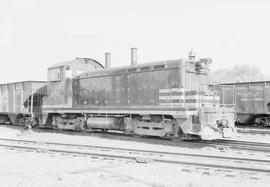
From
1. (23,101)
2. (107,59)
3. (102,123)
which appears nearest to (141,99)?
(102,123)

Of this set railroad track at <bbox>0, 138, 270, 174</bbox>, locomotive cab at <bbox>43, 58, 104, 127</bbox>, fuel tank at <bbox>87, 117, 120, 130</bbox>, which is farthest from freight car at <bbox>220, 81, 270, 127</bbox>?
railroad track at <bbox>0, 138, 270, 174</bbox>

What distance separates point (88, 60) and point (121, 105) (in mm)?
4832

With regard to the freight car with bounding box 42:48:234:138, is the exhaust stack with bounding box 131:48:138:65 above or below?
above

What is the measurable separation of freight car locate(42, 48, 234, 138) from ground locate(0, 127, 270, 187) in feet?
15.0

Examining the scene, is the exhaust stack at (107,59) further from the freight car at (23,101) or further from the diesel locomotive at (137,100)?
the freight car at (23,101)

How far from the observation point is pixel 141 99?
1489cm

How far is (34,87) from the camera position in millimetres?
21562

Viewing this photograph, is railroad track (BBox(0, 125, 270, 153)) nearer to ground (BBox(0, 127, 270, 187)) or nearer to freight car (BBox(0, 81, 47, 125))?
ground (BBox(0, 127, 270, 187))

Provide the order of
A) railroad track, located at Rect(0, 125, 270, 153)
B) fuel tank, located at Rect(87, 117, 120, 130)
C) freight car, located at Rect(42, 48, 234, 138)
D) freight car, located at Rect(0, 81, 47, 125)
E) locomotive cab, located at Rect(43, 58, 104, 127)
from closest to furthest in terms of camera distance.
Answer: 1. railroad track, located at Rect(0, 125, 270, 153)
2. freight car, located at Rect(42, 48, 234, 138)
3. fuel tank, located at Rect(87, 117, 120, 130)
4. locomotive cab, located at Rect(43, 58, 104, 127)
5. freight car, located at Rect(0, 81, 47, 125)

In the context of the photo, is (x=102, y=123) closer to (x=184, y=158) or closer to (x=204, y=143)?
(x=204, y=143)

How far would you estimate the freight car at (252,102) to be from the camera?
21.1 meters

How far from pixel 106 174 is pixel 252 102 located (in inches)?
642

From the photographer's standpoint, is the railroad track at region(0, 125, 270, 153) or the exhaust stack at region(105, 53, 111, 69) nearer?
the railroad track at region(0, 125, 270, 153)

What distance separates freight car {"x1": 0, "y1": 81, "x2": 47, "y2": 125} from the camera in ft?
69.6
